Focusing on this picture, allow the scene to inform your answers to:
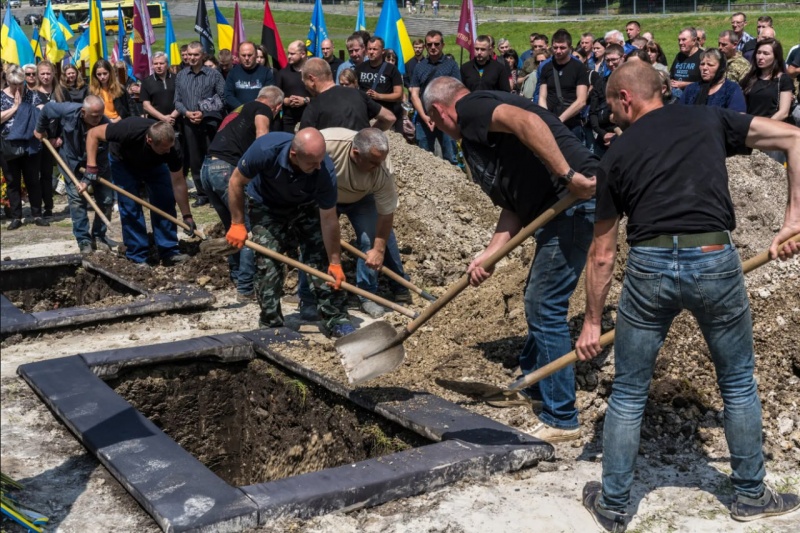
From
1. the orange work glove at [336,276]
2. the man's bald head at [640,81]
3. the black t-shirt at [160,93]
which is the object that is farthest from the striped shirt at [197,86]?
the man's bald head at [640,81]

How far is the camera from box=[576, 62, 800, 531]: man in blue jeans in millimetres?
4027

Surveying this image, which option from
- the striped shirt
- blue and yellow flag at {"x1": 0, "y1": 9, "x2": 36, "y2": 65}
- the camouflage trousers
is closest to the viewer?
the camouflage trousers

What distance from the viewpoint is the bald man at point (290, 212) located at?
672cm

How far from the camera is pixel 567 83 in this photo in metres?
10.7

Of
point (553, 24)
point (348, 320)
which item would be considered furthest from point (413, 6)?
point (348, 320)

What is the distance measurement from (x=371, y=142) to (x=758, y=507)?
3.74 m

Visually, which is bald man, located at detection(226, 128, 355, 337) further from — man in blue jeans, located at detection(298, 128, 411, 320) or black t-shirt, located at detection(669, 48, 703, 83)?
black t-shirt, located at detection(669, 48, 703, 83)

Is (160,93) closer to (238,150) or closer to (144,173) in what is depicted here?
(144,173)

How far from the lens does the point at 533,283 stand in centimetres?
530

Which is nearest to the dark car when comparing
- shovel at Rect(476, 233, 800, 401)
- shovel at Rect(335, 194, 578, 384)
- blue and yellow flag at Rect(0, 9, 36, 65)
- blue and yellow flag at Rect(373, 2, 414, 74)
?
blue and yellow flag at Rect(0, 9, 36, 65)

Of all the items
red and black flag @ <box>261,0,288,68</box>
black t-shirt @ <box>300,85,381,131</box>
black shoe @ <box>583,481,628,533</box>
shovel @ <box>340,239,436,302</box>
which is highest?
red and black flag @ <box>261,0,288,68</box>

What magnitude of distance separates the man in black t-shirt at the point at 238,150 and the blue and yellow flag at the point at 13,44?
9635 millimetres

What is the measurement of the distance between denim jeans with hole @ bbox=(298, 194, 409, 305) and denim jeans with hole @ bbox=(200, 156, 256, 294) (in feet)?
2.98

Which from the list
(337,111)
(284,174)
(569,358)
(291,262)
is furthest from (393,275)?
(569,358)
